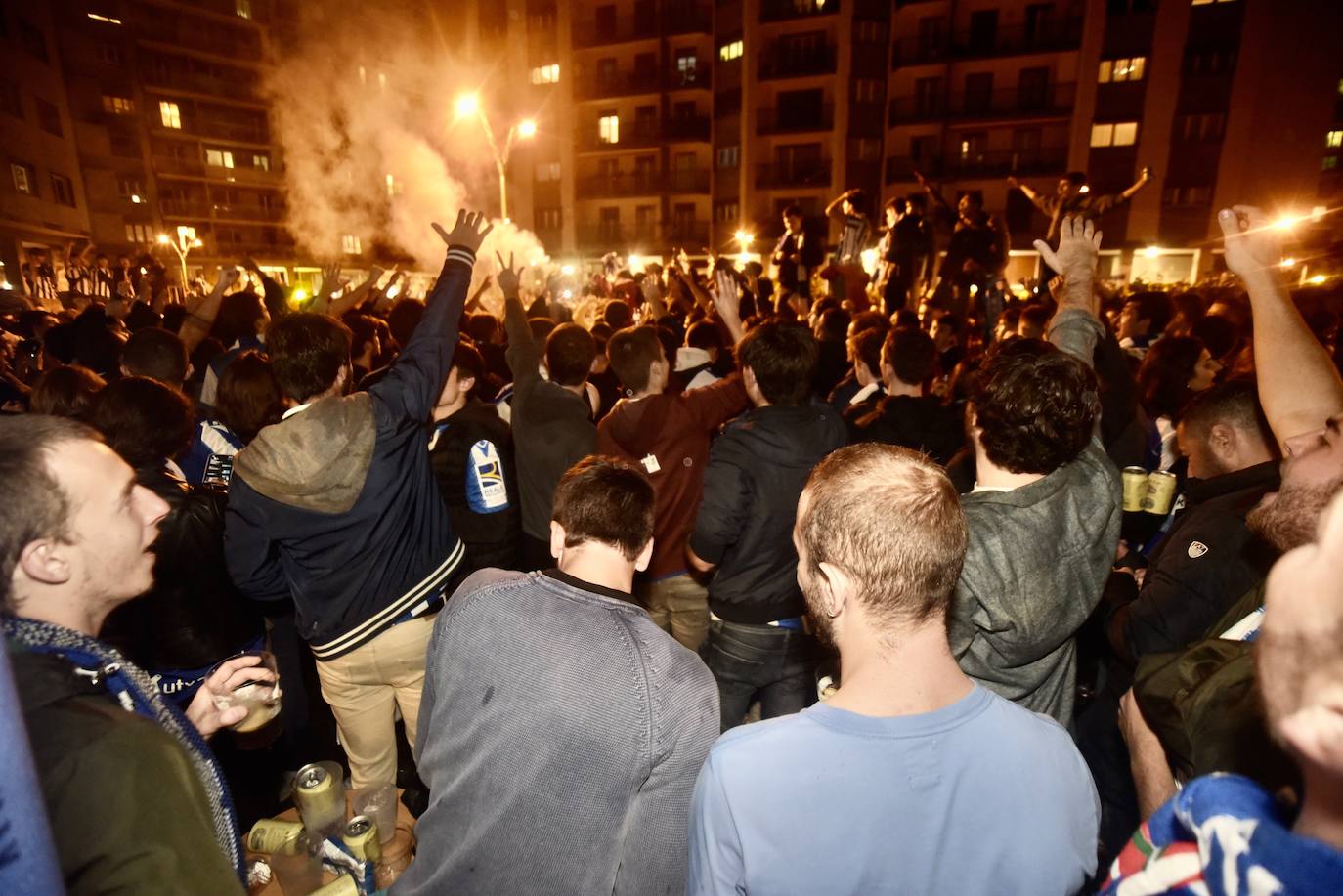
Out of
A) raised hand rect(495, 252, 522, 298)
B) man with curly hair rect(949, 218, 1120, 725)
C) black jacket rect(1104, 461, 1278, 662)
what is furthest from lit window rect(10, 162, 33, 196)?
black jacket rect(1104, 461, 1278, 662)

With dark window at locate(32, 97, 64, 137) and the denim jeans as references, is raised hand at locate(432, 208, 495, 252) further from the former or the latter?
dark window at locate(32, 97, 64, 137)

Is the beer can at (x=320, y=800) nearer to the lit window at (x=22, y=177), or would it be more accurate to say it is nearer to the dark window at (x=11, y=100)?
the lit window at (x=22, y=177)

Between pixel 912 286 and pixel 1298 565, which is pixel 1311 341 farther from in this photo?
pixel 912 286

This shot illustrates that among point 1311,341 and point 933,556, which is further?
point 1311,341

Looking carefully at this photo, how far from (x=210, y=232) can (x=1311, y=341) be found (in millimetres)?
61614

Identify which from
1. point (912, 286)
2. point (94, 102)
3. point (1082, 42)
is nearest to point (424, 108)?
point (94, 102)

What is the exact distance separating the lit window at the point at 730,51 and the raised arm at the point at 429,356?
41.3 m

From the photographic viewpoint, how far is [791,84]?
125 ft

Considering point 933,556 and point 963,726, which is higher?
point 933,556

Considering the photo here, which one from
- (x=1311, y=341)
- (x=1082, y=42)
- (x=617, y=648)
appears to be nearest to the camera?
(x=617, y=648)

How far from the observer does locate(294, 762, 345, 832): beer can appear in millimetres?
2432

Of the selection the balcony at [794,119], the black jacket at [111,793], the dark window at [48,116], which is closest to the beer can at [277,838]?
the black jacket at [111,793]

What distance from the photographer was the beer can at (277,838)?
2455 millimetres

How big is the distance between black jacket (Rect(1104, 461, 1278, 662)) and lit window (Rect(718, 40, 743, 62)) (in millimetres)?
42426
